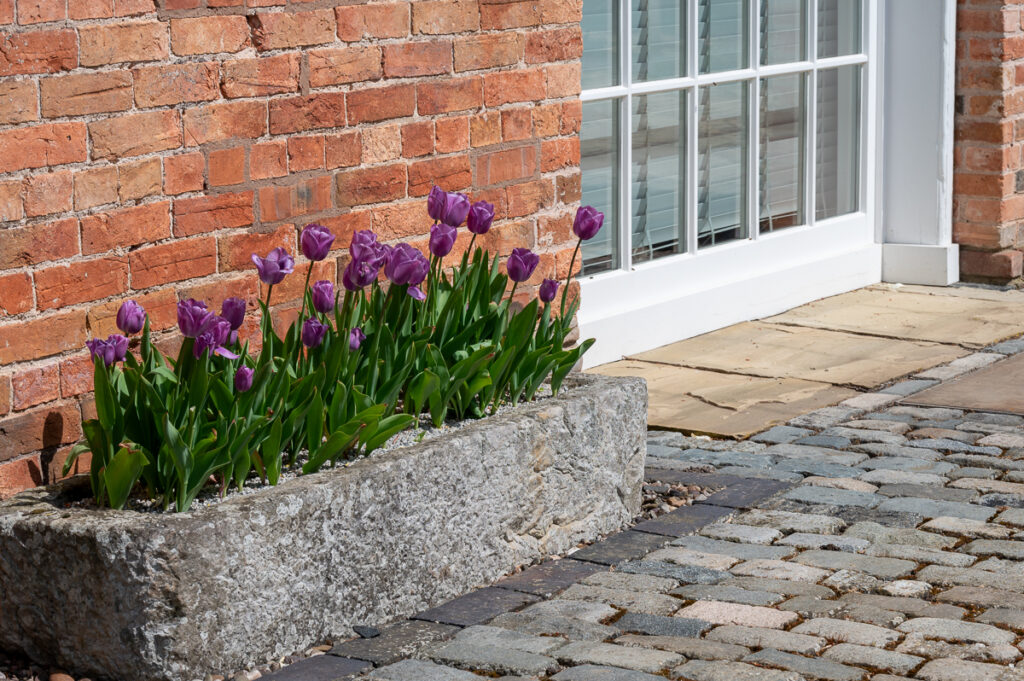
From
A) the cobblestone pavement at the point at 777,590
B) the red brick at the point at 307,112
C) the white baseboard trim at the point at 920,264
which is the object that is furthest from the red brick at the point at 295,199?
the white baseboard trim at the point at 920,264

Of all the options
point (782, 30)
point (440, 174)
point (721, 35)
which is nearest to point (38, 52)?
point (440, 174)

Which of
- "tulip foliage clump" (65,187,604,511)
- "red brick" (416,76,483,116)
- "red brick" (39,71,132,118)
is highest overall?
"red brick" (39,71,132,118)

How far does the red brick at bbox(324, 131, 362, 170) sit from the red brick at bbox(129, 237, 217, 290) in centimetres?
49

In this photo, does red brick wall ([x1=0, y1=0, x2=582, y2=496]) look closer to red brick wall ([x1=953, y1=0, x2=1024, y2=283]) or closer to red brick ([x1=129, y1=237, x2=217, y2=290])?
red brick ([x1=129, y1=237, x2=217, y2=290])

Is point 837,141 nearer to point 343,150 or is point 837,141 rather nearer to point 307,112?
point 343,150

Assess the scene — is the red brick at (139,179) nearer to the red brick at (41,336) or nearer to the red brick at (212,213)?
the red brick at (212,213)

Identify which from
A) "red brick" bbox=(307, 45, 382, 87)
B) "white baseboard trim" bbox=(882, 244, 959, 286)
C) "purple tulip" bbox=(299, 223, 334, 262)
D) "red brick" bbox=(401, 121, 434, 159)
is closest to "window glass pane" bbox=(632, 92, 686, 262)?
"white baseboard trim" bbox=(882, 244, 959, 286)

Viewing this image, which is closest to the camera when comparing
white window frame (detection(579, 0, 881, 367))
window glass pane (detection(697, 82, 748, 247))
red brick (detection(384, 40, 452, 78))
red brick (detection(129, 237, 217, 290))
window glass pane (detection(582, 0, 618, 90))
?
red brick (detection(129, 237, 217, 290))

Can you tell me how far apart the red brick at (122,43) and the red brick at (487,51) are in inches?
48.3

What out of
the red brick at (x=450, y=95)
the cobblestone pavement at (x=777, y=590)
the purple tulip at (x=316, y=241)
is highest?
the red brick at (x=450, y=95)

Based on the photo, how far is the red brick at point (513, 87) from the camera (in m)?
4.94

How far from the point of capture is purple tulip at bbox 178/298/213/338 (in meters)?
3.24

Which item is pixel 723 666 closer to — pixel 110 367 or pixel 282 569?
pixel 282 569

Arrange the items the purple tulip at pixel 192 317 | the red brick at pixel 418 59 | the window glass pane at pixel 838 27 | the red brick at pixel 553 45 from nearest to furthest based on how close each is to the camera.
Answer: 1. the purple tulip at pixel 192 317
2. the red brick at pixel 418 59
3. the red brick at pixel 553 45
4. the window glass pane at pixel 838 27
